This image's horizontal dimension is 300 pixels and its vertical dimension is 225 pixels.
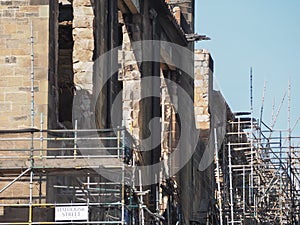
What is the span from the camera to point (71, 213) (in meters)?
19.4

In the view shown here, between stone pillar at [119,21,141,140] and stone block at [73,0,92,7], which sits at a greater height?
stone block at [73,0,92,7]

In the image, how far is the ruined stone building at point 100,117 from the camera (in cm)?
2003

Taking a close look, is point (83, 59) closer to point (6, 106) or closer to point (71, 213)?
point (6, 106)

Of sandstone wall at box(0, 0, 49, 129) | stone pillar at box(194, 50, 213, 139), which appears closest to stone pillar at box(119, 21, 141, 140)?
sandstone wall at box(0, 0, 49, 129)

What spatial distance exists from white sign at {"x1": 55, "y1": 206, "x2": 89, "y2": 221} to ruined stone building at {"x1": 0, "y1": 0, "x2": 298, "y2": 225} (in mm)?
17

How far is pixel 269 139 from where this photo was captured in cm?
3491

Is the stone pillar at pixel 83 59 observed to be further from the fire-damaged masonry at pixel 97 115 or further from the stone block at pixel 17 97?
the stone block at pixel 17 97

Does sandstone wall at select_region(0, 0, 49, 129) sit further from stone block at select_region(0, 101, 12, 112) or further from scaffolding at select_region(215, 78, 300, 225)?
scaffolding at select_region(215, 78, 300, 225)

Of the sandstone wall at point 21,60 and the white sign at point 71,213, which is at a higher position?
the sandstone wall at point 21,60

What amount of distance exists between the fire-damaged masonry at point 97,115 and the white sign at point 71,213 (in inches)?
0.9

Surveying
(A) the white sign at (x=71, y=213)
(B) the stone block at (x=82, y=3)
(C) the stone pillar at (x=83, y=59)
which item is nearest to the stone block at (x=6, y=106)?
(C) the stone pillar at (x=83, y=59)

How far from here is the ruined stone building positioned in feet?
65.7

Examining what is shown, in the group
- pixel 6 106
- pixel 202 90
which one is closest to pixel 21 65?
pixel 6 106

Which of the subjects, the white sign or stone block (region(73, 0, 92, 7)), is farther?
stone block (region(73, 0, 92, 7))
